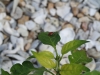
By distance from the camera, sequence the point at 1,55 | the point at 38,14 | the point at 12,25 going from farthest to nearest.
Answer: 1. the point at 38,14
2. the point at 12,25
3. the point at 1,55

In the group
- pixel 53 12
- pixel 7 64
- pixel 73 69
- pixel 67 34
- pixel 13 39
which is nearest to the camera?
pixel 73 69

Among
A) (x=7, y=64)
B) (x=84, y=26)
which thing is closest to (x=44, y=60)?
(x=7, y=64)

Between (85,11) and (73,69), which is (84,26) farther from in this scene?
(73,69)

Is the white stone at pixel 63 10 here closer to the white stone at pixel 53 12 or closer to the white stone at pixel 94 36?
the white stone at pixel 53 12

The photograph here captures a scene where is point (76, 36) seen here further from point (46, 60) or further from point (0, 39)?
point (46, 60)

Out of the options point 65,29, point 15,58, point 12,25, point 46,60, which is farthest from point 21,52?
point 46,60

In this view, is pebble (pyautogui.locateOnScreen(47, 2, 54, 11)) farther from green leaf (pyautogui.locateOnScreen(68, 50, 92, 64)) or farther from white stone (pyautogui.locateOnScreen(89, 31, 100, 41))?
green leaf (pyautogui.locateOnScreen(68, 50, 92, 64))

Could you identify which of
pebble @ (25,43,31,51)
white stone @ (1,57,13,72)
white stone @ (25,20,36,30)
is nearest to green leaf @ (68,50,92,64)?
white stone @ (1,57,13,72)

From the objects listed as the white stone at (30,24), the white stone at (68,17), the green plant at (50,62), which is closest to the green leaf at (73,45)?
the green plant at (50,62)

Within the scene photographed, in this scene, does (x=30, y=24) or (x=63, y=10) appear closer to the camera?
(x=30, y=24)
